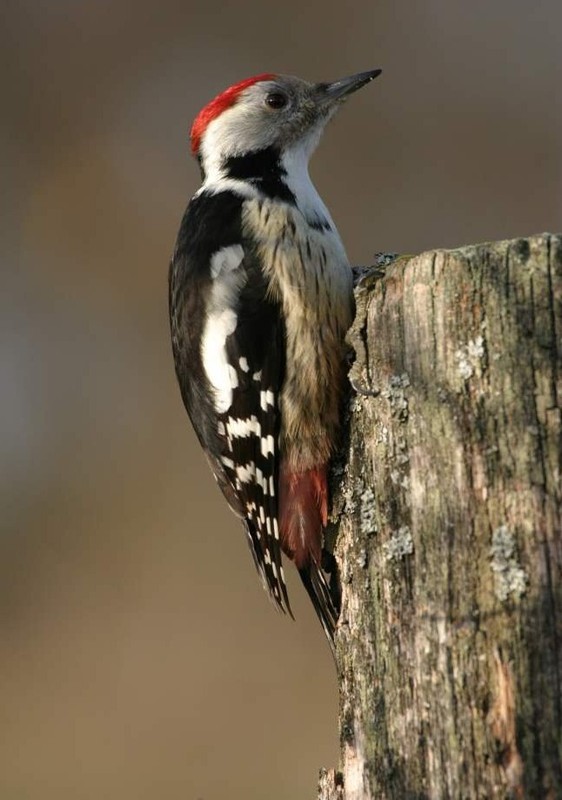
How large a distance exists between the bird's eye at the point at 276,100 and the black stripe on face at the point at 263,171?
0.24 meters

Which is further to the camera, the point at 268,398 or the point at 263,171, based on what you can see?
the point at 263,171

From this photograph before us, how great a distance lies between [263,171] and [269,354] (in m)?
0.77

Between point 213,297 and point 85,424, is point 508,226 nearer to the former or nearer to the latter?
point 85,424

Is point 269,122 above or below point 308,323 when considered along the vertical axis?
above

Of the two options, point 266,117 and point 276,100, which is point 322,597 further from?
point 276,100

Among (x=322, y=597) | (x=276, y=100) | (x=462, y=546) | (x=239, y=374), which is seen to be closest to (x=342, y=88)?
(x=276, y=100)

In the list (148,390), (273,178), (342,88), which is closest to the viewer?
(273,178)

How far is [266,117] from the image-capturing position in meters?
3.44

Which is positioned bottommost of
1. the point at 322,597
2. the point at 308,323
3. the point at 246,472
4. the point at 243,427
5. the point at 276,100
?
the point at 322,597

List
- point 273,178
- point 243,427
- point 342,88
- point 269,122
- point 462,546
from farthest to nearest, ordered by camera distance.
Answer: point 342,88 < point 269,122 < point 273,178 < point 243,427 < point 462,546

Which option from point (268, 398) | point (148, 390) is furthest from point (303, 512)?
point (148, 390)

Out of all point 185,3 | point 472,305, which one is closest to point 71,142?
→ point 185,3

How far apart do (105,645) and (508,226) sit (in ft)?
11.0

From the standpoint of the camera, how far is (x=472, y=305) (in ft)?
6.38
